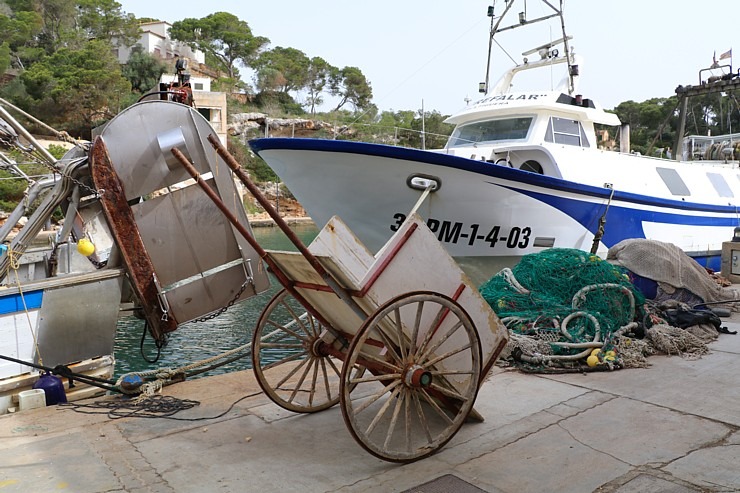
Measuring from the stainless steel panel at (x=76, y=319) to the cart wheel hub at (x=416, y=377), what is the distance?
3744 mm

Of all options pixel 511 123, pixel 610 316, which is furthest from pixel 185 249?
pixel 511 123

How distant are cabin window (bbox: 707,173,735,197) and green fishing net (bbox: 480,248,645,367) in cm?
1034

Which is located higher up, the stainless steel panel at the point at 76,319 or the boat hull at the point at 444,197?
the boat hull at the point at 444,197

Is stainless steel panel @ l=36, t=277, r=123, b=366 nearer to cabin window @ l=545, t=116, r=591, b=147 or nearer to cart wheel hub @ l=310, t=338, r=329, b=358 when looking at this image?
cart wheel hub @ l=310, t=338, r=329, b=358

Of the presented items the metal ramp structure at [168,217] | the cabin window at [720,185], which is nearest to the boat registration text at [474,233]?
the metal ramp structure at [168,217]

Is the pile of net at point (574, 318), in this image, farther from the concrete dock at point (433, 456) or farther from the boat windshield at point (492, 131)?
the boat windshield at point (492, 131)

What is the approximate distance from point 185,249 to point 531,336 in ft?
12.3

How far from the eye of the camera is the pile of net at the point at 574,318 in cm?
607

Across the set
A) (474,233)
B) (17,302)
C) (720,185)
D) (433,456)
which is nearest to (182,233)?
(17,302)

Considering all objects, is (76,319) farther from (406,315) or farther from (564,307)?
(564,307)

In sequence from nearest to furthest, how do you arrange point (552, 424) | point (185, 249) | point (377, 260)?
point (377, 260)
point (552, 424)
point (185, 249)

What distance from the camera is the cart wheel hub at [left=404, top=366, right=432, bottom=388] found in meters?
3.84

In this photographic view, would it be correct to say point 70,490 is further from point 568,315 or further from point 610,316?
point 610,316

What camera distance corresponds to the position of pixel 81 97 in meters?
44.0
